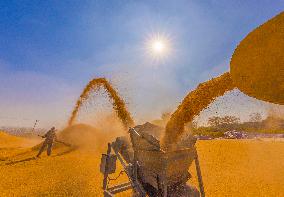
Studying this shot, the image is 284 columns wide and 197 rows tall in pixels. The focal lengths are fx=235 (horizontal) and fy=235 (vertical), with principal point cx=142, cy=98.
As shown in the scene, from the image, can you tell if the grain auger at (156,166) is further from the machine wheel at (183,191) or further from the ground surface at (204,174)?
the ground surface at (204,174)

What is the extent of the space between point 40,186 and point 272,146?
16.8m

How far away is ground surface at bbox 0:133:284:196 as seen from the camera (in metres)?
8.92

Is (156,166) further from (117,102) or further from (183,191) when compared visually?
(117,102)

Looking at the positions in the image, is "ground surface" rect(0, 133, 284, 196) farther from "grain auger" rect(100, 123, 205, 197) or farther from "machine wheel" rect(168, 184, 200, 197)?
"machine wheel" rect(168, 184, 200, 197)

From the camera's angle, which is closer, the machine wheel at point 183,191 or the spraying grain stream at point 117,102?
the machine wheel at point 183,191

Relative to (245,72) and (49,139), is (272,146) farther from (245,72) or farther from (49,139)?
(245,72)

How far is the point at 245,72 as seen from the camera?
2213 mm

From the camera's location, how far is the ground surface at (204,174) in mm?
8922

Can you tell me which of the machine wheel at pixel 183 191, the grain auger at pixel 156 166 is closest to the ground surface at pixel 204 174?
the grain auger at pixel 156 166

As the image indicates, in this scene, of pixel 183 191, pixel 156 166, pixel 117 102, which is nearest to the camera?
pixel 156 166

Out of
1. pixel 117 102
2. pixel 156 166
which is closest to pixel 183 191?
pixel 156 166

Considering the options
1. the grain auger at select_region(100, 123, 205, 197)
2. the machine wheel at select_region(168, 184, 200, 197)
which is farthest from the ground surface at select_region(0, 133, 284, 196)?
the machine wheel at select_region(168, 184, 200, 197)

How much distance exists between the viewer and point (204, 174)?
12.0 meters

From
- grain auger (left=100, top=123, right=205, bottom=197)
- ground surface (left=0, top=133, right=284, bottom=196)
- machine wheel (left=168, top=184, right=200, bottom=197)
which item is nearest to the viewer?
grain auger (left=100, top=123, right=205, bottom=197)
